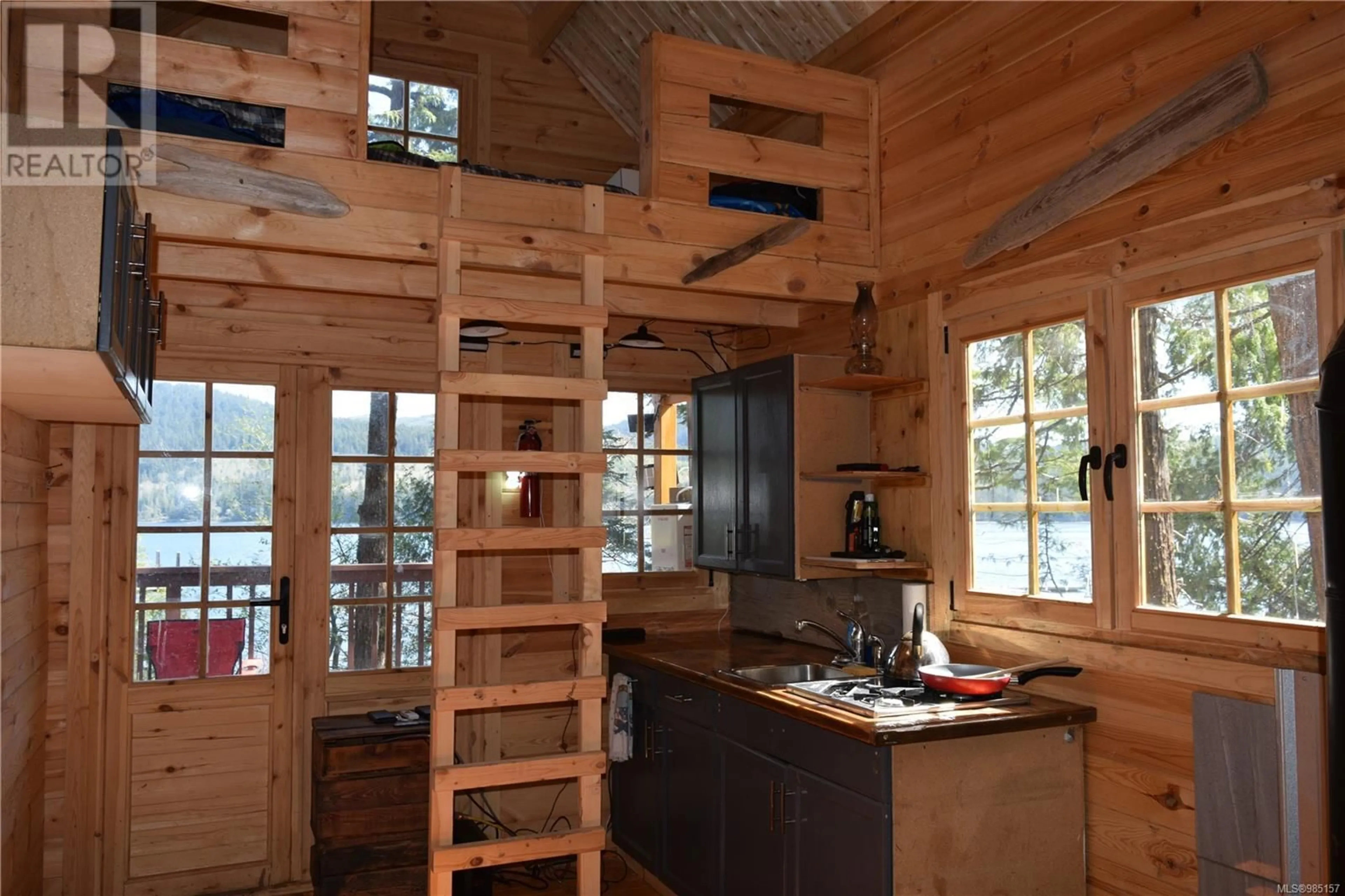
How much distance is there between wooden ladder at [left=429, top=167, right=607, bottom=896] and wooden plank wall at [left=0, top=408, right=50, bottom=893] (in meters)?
1.31

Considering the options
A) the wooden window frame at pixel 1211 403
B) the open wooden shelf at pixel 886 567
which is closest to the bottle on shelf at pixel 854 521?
the open wooden shelf at pixel 886 567

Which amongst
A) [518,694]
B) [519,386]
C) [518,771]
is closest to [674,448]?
[519,386]

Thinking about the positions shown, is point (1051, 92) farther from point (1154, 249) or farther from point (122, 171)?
point (122, 171)

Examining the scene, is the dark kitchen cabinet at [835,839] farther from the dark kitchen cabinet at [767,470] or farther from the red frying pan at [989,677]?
the dark kitchen cabinet at [767,470]

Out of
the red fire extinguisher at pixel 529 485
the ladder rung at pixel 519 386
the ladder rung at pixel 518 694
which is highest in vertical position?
the ladder rung at pixel 519 386

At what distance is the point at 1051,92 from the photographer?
3334mm

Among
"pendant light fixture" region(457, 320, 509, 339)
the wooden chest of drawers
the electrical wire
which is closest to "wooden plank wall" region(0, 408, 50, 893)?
the wooden chest of drawers

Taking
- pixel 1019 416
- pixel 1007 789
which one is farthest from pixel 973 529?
pixel 1007 789

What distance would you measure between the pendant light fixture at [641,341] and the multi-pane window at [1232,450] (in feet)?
7.53

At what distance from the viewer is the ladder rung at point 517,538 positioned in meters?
3.31

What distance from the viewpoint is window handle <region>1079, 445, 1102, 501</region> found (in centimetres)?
311

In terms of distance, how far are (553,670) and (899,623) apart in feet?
6.10

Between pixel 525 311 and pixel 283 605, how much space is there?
215cm

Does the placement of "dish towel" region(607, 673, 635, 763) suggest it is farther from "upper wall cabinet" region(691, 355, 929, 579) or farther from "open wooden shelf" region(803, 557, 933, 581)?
"open wooden shelf" region(803, 557, 933, 581)
